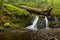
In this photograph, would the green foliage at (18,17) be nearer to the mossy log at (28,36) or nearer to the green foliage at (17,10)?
the green foliage at (17,10)

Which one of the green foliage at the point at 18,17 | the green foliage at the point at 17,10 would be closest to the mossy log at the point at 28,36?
the green foliage at the point at 18,17

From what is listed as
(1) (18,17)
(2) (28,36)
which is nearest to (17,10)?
(1) (18,17)

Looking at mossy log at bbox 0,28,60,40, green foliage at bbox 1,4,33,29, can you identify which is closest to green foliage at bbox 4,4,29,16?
green foliage at bbox 1,4,33,29

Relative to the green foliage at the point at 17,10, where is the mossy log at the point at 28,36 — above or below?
below

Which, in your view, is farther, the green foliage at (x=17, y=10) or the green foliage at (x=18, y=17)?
the green foliage at (x=17, y=10)

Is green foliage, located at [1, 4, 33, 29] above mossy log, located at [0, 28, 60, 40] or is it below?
above

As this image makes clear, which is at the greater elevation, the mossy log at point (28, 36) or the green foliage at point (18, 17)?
the green foliage at point (18, 17)

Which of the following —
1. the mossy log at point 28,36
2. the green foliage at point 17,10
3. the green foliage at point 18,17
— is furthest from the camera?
the green foliage at point 17,10

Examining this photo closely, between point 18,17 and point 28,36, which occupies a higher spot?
point 18,17

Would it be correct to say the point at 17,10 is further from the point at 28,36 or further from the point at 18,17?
the point at 28,36

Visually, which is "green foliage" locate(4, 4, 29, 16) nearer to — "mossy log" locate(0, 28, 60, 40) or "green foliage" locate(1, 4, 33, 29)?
"green foliage" locate(1, 4, 33, 29)

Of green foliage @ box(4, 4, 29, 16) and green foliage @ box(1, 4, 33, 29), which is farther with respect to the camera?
green foliage @ box(4, 4, 29, 16)

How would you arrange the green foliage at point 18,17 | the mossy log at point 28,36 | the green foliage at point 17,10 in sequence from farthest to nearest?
the green foliage at point 17,10, the green foliage at point 18,17, the mossy log at point 28,36

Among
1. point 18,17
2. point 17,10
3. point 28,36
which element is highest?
point 17,10
